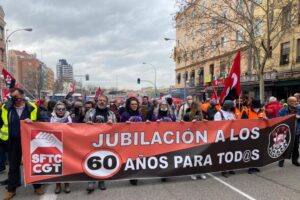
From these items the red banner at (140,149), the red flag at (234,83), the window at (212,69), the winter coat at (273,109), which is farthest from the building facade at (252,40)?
the red banner at (140,149)

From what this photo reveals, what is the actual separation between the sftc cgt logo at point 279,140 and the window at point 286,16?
16.4m

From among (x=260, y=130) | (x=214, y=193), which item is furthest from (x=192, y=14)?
(x=214, y=193)

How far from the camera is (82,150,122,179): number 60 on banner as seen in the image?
5.36m

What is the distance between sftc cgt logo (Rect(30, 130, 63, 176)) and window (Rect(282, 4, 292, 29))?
19833 millimetres

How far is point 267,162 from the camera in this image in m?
6.41

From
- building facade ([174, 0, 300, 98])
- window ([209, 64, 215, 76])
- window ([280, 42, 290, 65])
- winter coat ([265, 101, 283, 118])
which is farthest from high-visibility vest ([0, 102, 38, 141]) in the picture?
window ([209, 64, 215, 76])

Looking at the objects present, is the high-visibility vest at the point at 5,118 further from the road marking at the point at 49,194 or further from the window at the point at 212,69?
the window at the point at 212,69

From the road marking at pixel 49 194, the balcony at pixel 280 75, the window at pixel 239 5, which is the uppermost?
the window at pixel 239 5

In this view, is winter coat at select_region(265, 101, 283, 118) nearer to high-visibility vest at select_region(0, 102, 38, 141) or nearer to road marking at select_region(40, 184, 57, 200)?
road marking at select_region(40, 184, 57, 200)

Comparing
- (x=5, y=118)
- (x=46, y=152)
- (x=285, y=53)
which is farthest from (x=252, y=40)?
(x=5, y=118)

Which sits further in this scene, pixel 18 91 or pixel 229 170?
pixel 229 170

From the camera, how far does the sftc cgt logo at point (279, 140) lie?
644 centimetres

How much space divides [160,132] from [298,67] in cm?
2080

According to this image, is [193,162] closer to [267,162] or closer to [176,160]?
[176,160]
